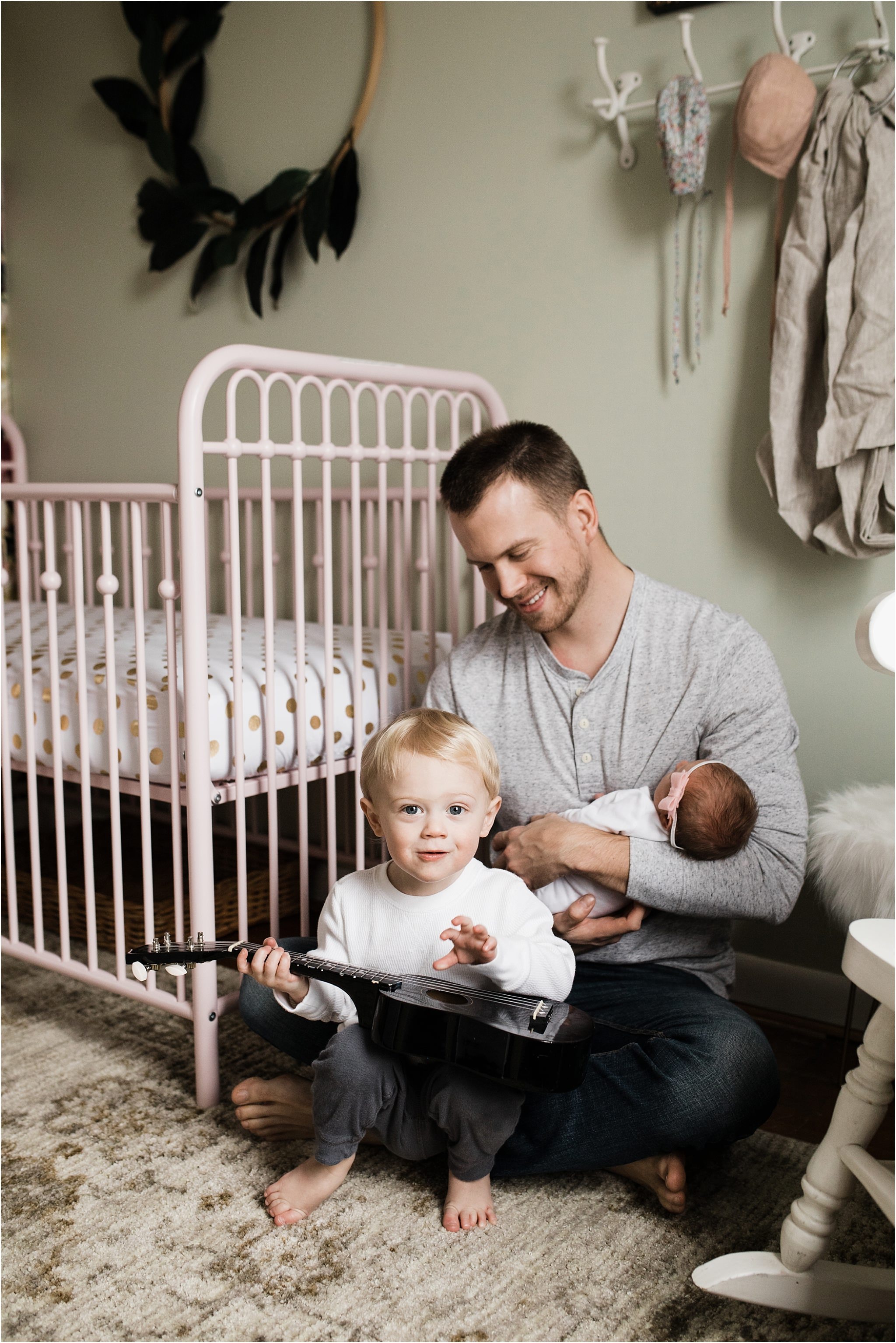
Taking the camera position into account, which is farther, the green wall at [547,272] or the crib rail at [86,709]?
the green wall at [547,272]

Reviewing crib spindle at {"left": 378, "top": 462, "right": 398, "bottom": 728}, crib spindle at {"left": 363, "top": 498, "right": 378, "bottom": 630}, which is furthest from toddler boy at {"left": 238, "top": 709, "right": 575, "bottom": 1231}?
crib spindle at {"left": 363, "top": 498, "right": 378, "bottom": 630}

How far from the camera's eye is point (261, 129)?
7.95ft

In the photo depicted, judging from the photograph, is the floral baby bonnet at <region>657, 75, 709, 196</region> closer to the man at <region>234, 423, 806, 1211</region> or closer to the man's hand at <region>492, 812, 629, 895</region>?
the man at <region>234, 423, 806, 1211</region>

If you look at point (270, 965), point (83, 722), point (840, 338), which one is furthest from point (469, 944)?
point (840, 338)

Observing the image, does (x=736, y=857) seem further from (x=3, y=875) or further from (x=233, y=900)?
(x=3, y=875)

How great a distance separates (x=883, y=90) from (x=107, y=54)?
1968mm

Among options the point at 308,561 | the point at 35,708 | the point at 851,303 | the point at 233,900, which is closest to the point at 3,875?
the point at 233,900

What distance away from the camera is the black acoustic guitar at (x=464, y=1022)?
1.19 m

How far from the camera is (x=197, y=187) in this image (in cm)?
244

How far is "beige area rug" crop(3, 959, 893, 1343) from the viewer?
3.67 ft

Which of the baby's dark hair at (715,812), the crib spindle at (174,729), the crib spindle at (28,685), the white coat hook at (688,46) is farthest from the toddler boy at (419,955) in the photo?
the white coat hook at (688,46)

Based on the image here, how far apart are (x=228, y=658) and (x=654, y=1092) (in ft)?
2.89

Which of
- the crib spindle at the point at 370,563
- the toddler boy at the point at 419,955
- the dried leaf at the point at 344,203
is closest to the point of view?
the toddler boy at the point at 419,955

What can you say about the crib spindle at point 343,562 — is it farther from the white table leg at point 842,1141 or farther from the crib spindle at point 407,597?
the white table leg at point 842,1141
